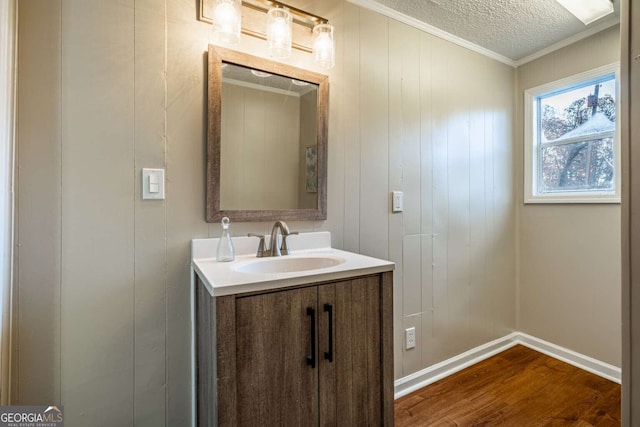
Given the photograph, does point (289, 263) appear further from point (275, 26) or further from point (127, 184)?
point (275, 26)

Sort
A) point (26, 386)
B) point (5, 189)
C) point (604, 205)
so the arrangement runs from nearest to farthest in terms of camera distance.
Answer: point (5, 189), point (26, 386), point (604, 205)

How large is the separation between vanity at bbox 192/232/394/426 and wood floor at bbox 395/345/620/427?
643 millimetres

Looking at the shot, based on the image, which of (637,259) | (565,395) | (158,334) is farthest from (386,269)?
(565,395)

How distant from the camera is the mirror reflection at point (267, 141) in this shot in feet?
4.43

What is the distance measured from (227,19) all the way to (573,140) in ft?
7.97

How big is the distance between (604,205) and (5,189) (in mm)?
3072

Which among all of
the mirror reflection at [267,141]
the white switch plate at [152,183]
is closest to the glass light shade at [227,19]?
the mirror reflection at [267,141]

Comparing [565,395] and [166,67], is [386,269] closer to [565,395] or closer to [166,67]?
[166,67]

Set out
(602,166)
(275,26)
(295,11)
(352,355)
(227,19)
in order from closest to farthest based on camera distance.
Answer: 1. (352,355)
2. (227,19)
3. (275,26)
4. (295,11)
5. (602,166)

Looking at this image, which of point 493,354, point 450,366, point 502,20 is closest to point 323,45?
point 502,20

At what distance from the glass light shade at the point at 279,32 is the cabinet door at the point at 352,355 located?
3.51 ft

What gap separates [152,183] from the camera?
1.21m

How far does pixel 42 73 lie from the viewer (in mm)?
1051

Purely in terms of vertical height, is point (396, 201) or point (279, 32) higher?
point (279, 32)
